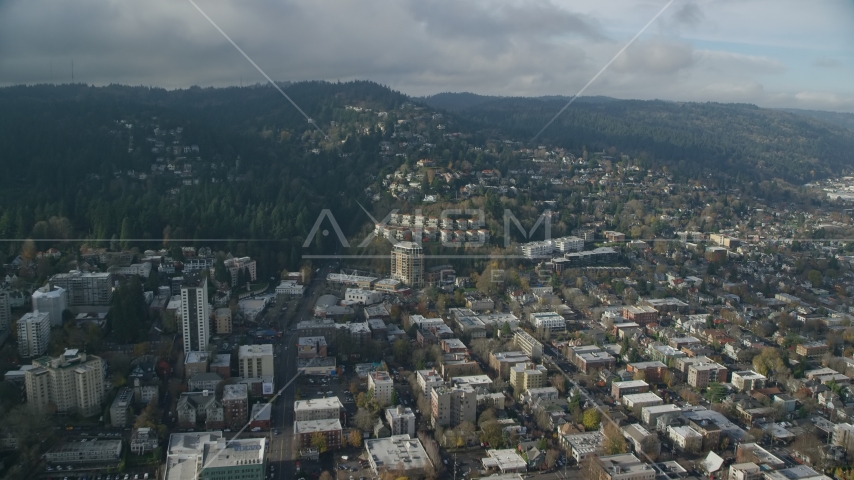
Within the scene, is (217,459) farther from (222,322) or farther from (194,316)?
(222,322)

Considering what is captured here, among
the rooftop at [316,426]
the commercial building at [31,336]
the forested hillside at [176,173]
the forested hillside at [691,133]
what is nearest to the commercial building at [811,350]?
the rooftop at [316,426]

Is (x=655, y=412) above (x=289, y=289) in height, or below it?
below

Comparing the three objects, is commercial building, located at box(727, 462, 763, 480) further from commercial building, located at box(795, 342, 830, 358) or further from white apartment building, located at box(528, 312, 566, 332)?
white apartment building, located at box(528, 312, 566, 332)

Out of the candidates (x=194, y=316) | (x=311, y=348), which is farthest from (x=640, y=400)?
(x=194, y=316)

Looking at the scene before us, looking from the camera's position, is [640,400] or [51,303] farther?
[51,303]

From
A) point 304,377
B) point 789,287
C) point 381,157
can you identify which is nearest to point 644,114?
point 381,157

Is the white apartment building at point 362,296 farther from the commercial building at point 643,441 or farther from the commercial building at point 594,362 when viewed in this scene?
the commercial building at point 643,441
